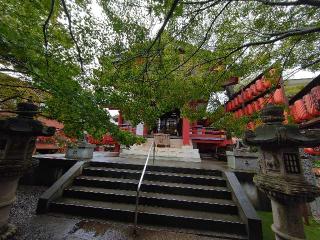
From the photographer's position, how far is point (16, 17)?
13.2ft

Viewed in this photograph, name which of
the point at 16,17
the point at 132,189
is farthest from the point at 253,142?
the point at 16,17

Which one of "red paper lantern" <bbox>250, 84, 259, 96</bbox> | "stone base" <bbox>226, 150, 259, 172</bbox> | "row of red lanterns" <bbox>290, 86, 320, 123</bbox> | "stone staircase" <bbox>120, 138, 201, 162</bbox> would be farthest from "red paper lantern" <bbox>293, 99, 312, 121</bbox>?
"stone staircase" <bbox>120, 138, 201, 162</bbox>

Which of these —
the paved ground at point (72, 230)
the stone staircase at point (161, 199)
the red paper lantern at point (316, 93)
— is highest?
the red paper lantern at point (316, 93)

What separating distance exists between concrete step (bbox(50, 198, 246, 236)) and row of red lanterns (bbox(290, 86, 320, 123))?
624cm

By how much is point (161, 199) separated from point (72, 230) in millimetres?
2188

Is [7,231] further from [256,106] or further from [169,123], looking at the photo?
[169,123]

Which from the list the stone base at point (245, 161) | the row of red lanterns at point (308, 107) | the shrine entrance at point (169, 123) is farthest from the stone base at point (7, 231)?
the shrine entrance at point (169, 123)

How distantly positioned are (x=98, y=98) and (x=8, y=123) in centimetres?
157

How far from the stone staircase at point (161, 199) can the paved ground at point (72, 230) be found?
0.84 feet

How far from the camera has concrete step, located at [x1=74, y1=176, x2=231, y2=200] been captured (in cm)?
511

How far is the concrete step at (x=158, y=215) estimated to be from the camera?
405 cm

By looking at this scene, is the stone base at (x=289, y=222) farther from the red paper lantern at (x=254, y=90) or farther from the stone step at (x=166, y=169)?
the red paper lantern at (x=254, y=90)

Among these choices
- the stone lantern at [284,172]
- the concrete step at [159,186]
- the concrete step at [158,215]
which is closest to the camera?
the stone lantern at [284,172]

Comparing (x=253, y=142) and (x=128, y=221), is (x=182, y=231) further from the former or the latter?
(x=253, y=142)
